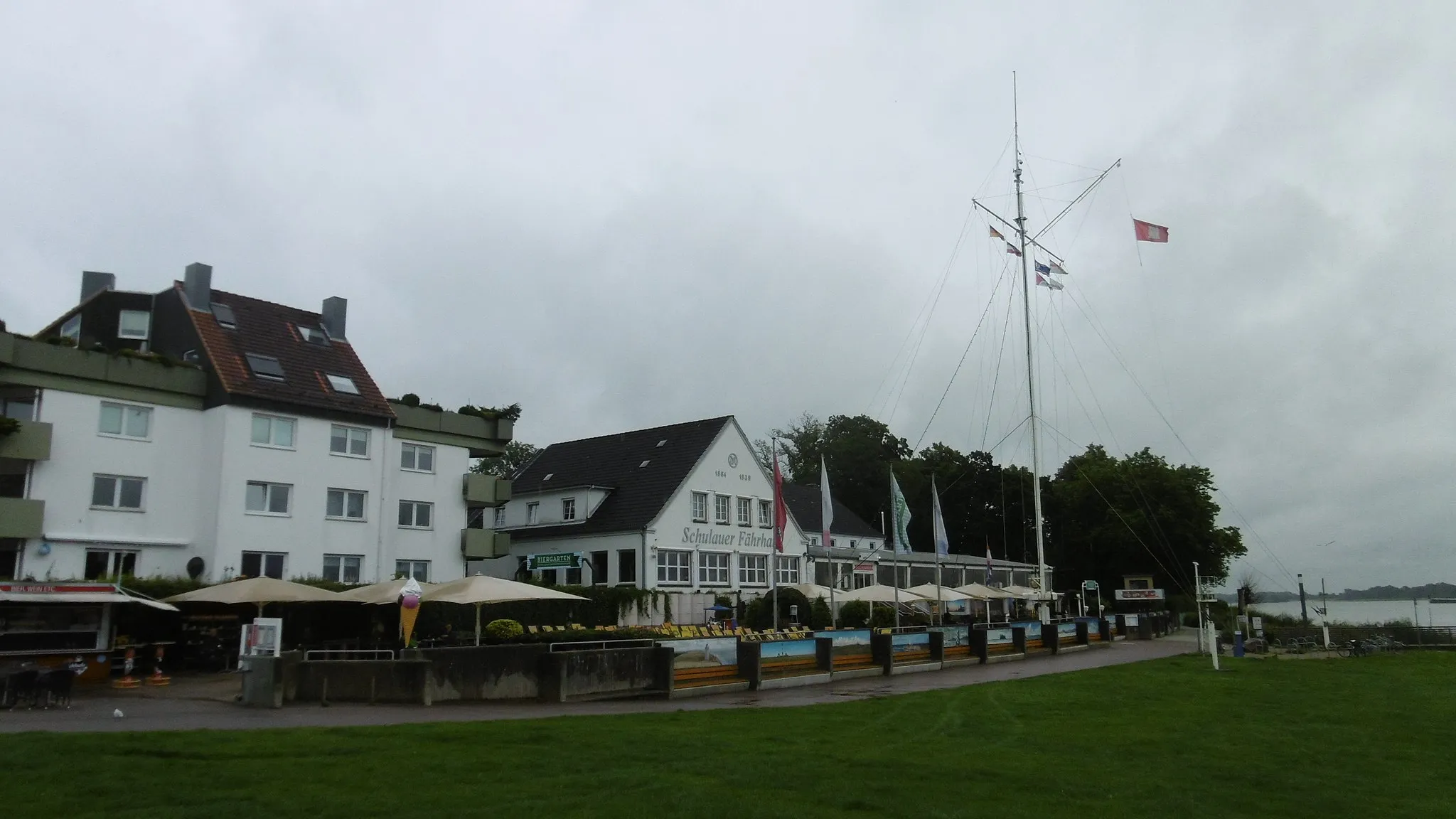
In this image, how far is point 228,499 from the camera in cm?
3356

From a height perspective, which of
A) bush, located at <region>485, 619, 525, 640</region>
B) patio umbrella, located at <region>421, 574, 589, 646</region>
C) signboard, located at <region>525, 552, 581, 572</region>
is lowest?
bush, located at <region>485, 619, 525, 640</region>

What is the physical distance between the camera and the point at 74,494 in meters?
30.6

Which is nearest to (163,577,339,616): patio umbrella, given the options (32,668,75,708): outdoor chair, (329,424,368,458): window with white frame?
(32,668,75,708): outdoor chair

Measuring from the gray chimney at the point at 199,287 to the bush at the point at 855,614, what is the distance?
88.0 ft

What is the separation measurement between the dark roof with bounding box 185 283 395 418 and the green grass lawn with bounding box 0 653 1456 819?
22862 mm

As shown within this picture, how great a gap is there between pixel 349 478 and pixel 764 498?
69.1 feet

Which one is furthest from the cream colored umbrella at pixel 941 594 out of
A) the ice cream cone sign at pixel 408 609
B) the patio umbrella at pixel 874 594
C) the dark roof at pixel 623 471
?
the ice cream cone sign at pixel 408 609

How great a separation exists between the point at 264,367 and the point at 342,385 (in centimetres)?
312

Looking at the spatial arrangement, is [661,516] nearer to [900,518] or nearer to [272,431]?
[900,518]

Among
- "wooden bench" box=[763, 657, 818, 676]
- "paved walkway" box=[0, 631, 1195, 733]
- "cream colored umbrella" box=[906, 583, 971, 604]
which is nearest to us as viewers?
"paved walkway" box=[0, 631, 1195, 733]

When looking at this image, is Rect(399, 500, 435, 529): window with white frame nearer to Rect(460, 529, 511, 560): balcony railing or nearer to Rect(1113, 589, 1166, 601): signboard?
Rect(460, 529, 511, 560): balcony railing

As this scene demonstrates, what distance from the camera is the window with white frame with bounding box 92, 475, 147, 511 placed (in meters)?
31.3

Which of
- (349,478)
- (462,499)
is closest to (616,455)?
(462,499)

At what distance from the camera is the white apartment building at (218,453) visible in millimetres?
30344
